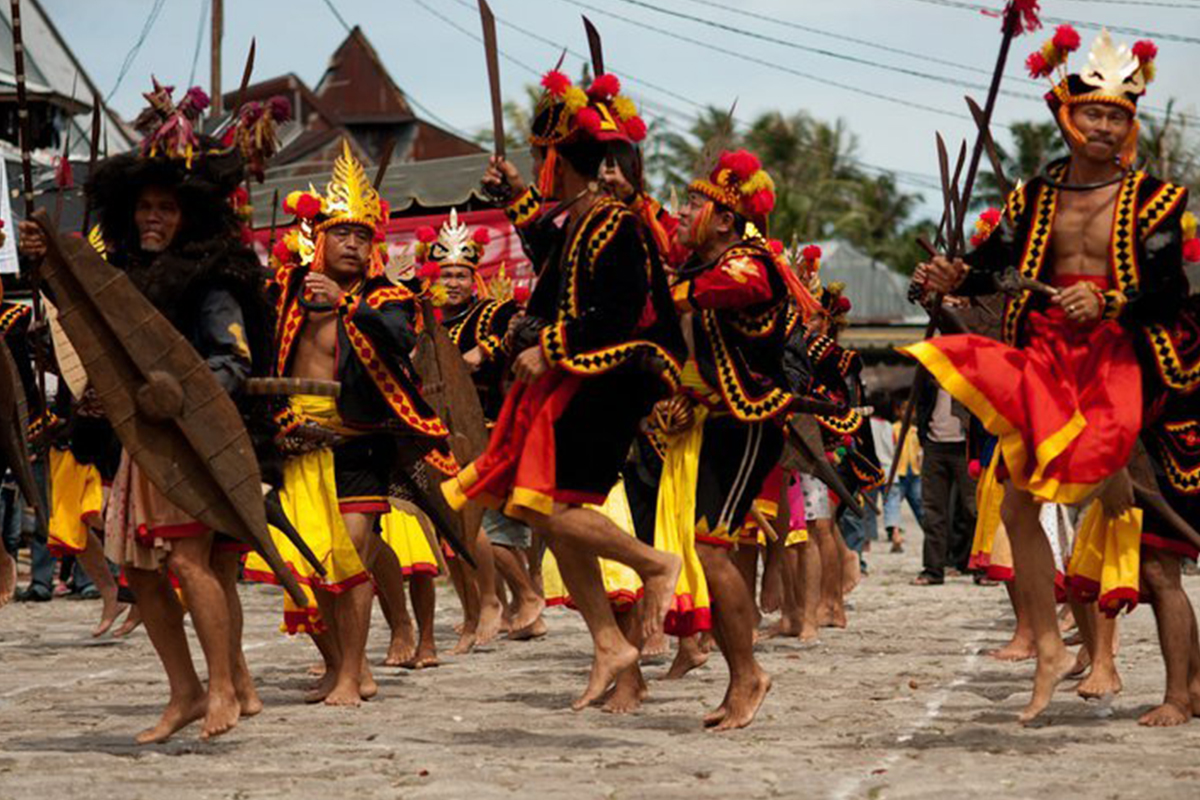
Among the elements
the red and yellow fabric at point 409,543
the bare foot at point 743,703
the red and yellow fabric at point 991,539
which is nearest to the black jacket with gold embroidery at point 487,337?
the red and yellow fabric at point 409,543

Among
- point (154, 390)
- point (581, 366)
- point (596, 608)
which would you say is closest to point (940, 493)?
point (596, 608)

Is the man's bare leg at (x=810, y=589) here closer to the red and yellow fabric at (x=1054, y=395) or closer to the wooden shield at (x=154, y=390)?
the red and yellow fabric at (x=1054, y=395)

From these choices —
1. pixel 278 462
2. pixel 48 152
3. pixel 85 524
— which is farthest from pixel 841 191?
pixel 278 462

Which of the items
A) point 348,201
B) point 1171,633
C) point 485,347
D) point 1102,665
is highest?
point 348,201

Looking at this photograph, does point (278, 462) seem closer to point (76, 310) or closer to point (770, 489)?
point (76, 310)

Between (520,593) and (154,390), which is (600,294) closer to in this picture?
(154,390)

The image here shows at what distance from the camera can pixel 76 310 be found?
7023mm

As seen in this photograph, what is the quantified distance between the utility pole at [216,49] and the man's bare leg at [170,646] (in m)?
6.11

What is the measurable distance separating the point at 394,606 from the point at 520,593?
6.37ft

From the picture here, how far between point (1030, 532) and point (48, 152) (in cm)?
2587

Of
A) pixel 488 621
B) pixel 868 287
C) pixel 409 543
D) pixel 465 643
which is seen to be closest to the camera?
pixel 409 543

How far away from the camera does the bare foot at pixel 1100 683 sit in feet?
26.8

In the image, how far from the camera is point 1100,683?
8.21 meters

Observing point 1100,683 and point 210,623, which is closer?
point 210,623
